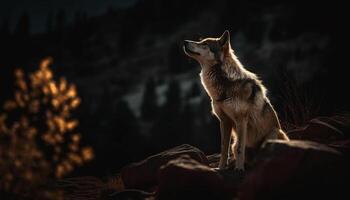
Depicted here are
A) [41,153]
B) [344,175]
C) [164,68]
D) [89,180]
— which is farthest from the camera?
[164,68]

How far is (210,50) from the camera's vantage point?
337 inches

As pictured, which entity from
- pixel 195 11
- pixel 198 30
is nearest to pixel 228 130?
pixel 198 30

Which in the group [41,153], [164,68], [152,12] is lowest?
[164,68]

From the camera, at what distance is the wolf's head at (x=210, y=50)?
8.55 metres

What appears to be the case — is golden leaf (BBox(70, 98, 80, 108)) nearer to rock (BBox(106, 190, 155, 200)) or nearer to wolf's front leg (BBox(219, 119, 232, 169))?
rock (BBox(106, 190, 155, 200))

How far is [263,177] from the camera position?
20.3 ft

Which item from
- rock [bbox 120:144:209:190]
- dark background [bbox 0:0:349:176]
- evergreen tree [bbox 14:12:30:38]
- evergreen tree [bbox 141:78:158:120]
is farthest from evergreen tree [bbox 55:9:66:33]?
rock [bbox 120:144:209:190]

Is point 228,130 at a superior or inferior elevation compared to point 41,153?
inferior

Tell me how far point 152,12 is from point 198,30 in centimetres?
2250

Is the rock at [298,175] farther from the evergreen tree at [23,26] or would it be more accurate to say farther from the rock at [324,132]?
the evergreen tree at [23,26]

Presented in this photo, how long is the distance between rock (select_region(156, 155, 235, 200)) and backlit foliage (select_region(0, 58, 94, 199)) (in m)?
2.54

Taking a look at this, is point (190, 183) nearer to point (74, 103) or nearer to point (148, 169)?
point (148, 169)

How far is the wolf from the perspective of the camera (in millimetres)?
8148

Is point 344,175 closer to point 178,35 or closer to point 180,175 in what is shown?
point 180,175
